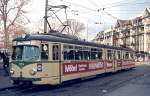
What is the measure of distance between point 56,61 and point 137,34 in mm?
100924

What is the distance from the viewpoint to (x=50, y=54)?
19.7 m

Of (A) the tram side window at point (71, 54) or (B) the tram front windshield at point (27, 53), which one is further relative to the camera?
(A) the tram side window at point (71, 54)

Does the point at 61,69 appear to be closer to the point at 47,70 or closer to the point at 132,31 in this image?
the point at 47,70

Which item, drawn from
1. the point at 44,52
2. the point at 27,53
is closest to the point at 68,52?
the point at 44,52

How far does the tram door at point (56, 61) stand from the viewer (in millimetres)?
20000

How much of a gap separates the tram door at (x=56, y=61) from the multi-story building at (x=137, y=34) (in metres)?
84.8

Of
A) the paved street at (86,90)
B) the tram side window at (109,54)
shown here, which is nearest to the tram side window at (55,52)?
the paved street at (86,90)

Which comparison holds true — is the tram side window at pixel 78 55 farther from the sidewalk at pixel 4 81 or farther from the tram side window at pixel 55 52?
the sidewalk at pixel 4 81

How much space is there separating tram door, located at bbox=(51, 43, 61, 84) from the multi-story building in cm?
8477

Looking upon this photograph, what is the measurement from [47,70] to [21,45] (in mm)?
1951

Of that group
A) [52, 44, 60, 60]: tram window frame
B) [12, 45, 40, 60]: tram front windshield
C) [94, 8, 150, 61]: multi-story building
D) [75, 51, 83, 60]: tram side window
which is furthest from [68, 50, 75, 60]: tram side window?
[94, 8, 150, 61]: multi-story building

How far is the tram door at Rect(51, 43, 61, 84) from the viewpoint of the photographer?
65.6 feet

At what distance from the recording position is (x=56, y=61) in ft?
66.5

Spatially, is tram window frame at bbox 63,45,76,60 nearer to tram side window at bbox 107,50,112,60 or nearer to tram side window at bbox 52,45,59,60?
tram side window at bbox 52,45,59,60
